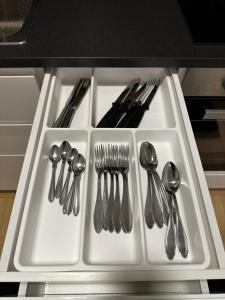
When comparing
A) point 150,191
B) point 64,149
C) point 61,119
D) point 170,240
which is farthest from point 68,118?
point 170,240

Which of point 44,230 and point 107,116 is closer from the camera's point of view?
point 44,230

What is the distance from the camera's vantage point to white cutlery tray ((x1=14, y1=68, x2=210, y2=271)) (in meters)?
0.45

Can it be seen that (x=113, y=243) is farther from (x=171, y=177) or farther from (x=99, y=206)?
(x=171, y=177)

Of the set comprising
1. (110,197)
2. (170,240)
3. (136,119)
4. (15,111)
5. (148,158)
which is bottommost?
(170,240)

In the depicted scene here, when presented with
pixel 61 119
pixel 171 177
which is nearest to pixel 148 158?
pixel 171 177

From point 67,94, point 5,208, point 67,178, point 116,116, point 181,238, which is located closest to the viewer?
point 181,238

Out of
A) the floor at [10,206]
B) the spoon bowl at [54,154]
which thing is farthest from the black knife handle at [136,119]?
the floor at [10,206]

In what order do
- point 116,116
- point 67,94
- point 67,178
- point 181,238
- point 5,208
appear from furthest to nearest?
1. point 5,208
2. point 67,94
3. point 116,116
4. point 67,178
5. point 181,238

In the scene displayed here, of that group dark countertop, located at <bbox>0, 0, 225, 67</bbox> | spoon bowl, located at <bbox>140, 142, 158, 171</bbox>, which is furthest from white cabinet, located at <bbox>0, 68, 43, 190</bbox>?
spoon bowl, located at <bbox>140, 142, 158, 171</bbox>

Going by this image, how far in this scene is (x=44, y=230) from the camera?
532 mm

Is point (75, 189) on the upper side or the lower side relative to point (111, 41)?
lower

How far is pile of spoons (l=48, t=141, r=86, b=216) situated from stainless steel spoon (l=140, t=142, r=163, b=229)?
0.16 metres

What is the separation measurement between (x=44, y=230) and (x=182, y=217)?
0.31m

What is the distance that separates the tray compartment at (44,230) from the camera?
463 mm
